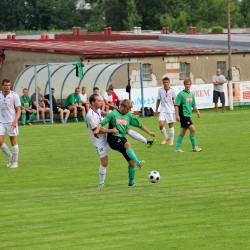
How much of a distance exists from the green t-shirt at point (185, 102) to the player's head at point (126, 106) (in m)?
8.35

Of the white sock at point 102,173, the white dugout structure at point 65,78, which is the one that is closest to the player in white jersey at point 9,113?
the white sock at point 102,173

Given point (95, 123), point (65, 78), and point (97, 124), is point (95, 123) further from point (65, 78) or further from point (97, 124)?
point (65, 78)

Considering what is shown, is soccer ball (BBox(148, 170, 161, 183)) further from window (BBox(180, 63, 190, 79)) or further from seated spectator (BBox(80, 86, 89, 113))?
window (BBox(180, 63, 190, 79))

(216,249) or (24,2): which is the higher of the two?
(24,2)

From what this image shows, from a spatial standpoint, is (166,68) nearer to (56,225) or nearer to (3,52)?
(3,52)

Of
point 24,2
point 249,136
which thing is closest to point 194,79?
point 249,136

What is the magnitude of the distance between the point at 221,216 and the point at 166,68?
133 feet

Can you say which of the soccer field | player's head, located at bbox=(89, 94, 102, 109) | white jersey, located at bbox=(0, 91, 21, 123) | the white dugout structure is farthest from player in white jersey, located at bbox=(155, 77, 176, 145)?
the white dugout structure

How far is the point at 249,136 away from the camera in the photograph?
32.9 meters

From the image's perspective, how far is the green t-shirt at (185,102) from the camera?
28.5 metres

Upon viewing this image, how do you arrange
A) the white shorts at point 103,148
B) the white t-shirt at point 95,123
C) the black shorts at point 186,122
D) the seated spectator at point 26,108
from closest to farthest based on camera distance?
the white t-shirt at point 95,123 → the white shorts at point 103,148 → the black shorts at point 186,122 → the seated spectator at point 26,108

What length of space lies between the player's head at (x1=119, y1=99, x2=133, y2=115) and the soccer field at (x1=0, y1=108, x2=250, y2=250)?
1528 millimetres

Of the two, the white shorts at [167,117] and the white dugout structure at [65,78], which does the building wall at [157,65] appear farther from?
the white shorts at [167,117]

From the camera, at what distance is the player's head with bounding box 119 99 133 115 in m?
Answer: 20.0
